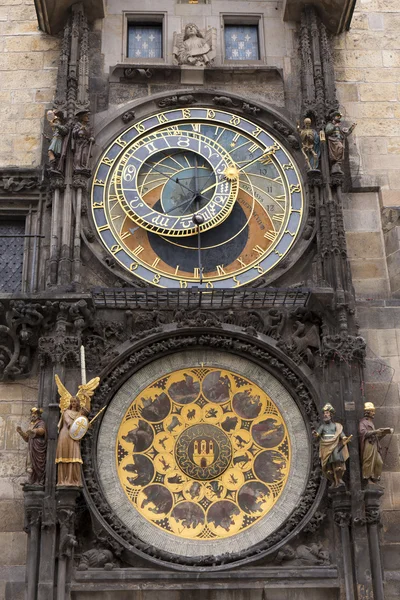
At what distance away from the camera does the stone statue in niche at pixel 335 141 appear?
15172mm

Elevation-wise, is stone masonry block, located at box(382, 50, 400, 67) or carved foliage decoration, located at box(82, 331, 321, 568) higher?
stone masonry block, located at box(382, 50, 400, 67)

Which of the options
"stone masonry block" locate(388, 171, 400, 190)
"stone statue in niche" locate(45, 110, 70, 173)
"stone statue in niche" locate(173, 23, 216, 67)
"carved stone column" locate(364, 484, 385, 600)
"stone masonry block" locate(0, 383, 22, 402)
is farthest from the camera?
"stone statue in niche" locate(173, 23, 216, 67)

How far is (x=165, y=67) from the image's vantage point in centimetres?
1606

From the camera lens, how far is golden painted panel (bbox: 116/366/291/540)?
13.3 meters

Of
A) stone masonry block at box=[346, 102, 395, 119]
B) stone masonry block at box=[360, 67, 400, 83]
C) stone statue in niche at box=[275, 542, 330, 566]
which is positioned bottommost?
stone statue in niche at box=[275, 542, 330, 566]

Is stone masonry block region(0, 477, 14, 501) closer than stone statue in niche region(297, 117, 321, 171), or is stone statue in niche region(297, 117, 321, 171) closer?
stone masonry block region(0, 477, 14, 501)

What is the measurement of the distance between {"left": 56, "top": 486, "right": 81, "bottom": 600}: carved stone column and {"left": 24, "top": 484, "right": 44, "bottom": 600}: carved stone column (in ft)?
0.84

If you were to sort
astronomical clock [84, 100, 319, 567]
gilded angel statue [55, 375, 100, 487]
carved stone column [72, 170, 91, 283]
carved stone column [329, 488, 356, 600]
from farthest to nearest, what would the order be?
carved stone column [72, 170, 91, 283], astronomical clock [84, 100, 319, 567], gilded angel statue [55, 375, 100, 487], carved stone column [329, 488, 356, 600]

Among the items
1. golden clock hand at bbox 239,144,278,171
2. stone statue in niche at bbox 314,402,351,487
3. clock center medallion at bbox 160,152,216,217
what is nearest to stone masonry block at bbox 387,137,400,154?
golden clock hand at bbox 239,144,278,171

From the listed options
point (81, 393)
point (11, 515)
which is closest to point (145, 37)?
point (81, 393)

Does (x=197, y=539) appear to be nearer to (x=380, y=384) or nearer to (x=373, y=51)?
(x=380, y=384)

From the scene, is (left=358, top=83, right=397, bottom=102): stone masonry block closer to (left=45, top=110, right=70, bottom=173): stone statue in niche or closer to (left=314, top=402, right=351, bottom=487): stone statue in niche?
(left=45, top=110, right=70, bottom=173): stone statue in niche

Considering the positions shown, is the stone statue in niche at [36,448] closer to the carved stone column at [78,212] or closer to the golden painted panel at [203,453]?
the golden painted panel at [203,453]

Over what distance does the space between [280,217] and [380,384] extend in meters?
2.91
